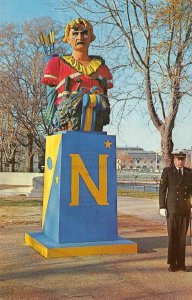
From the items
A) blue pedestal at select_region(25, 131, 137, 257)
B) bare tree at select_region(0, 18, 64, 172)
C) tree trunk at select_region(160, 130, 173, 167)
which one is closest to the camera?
blue pedestal at select_region(25, 131, 137, 257)

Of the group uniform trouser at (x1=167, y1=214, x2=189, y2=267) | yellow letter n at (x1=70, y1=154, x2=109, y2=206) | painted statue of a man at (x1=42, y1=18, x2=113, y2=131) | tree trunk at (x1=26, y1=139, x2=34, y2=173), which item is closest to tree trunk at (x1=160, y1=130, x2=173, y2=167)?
painted statue of a man at (x1=42, y1=18, x2=113, y2=131)

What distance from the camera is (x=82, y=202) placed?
19.8 feet

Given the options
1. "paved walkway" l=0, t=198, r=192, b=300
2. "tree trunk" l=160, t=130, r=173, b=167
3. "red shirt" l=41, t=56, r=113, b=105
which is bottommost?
"paved walkway" l=0, t=198, r=192, b=300

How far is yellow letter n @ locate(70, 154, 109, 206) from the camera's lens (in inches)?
237

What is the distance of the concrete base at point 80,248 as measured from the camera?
224 inches

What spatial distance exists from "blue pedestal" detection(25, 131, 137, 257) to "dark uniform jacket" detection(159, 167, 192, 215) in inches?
42.6

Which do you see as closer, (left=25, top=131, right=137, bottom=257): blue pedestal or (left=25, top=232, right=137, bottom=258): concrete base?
(left=25, top=232, right=137, bottom=258): concrete base

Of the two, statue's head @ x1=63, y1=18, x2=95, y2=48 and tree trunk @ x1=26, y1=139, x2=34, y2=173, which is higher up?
statue's head @ x1=63, y1=18, x2=95, y2=48

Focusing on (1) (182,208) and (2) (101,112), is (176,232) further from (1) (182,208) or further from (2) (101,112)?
(2) (101,112)

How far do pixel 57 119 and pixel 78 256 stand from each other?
89.9 inches

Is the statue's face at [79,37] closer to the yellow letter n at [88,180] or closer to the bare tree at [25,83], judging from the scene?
the yellow letter n at [88,180]

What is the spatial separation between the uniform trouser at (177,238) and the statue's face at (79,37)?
10.6 ft

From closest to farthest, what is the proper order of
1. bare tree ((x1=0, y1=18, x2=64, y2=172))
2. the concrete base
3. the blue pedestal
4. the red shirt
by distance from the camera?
the concrete base, the blue pedestal, the red shirt, bare tree ((x1=0, y1=18, x2=64, y2=172))

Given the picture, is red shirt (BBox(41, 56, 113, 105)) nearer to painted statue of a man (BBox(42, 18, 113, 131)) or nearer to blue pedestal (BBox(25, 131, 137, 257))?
painted statue of a man (BBox(42, 18, 113, 131))
